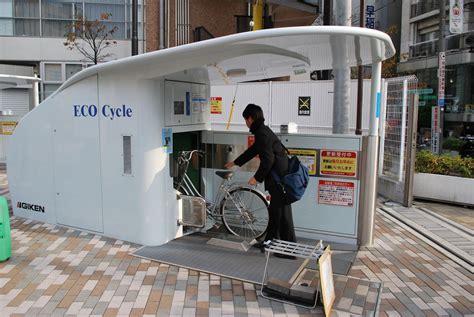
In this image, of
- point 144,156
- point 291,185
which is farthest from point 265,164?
point 144,156

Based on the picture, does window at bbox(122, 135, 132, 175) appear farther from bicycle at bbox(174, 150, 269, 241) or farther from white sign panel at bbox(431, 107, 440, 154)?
white sign panel at bbox(431, 107, 440, 154)

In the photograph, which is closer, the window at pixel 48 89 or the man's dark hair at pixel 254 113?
the man's dark hair at pixel 254 113

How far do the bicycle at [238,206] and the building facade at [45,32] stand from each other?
18.0 m

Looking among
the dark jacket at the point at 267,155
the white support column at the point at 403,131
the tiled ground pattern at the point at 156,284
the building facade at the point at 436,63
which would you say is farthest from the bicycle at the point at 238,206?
the building facade at the point at 436,63

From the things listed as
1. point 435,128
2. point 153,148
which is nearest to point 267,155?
point 153,148

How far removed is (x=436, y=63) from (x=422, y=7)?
15.9 feet

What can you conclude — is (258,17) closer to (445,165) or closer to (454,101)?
(445,165)

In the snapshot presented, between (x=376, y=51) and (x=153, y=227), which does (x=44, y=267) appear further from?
(x=376, y=51)

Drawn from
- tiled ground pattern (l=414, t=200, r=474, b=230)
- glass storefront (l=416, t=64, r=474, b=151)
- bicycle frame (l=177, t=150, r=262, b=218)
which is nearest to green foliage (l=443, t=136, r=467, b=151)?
glass storefront (l=416, t=64, r=474, b=151)

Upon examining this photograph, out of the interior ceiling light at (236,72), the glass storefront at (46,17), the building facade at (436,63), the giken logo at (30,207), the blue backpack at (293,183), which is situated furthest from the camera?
the building facade at (436,63)

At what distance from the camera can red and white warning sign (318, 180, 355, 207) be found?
5.29m

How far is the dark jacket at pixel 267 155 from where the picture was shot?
15.6 feet

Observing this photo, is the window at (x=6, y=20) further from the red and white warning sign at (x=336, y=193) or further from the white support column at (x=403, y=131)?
the red and white warning sign at (x=336, y=193)

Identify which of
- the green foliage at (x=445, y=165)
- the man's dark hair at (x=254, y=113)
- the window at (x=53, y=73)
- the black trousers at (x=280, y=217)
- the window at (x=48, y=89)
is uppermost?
the window at (x=53, y=73)
